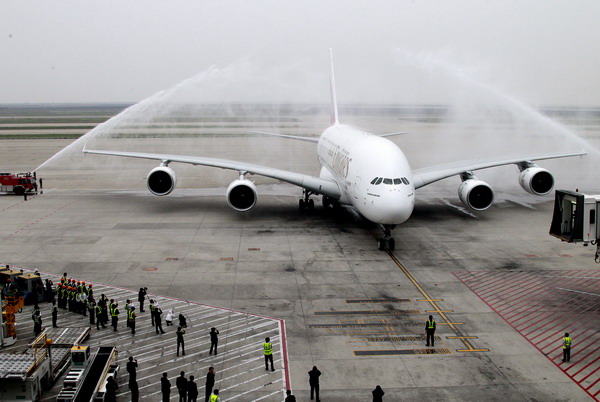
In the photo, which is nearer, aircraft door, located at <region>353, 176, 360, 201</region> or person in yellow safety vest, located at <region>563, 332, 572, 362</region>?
person in yellow safety vest, located at <region>563, 332, 572, 362</region>

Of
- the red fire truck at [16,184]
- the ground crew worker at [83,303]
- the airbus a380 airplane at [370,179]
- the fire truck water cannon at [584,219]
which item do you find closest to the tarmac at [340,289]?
the airbus a380 airplane at [370,179]

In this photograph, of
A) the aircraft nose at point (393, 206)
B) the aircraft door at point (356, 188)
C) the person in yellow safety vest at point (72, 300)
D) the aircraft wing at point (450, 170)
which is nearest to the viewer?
the person in yellow safety vest at point (72, 300)

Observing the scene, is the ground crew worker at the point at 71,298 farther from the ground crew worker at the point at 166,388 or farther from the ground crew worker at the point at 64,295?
the ground crew worker at the point at 166,388

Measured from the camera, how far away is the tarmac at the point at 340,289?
16031mm

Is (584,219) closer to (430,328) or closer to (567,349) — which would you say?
(567,349)

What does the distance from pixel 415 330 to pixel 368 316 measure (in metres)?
1.81

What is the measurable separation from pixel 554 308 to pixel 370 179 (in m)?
9.91

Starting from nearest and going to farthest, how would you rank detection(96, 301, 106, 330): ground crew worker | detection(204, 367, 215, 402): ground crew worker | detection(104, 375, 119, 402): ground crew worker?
1. detection(104, 375, 119, 402): ground crew worker
2. detection(204, 367, 215, 402): ground crew worker
3. detection(96, 301, 106, 330): ground crew worker

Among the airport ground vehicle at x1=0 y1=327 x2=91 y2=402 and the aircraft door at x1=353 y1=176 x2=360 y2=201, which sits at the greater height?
the aircraft door at x1=353 y1=176 x2=360 y2=201

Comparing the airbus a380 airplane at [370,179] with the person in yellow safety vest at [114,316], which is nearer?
the person in yellow safety vest at [114,316]

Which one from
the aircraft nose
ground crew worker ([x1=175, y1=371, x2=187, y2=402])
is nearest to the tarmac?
ground crew worker ([x1=175, y1=371, x2=187, y2=402])

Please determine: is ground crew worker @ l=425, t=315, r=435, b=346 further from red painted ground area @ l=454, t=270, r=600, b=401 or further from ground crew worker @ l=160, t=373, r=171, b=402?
ground crew worker @ l=160, t=373, r=171, b=402

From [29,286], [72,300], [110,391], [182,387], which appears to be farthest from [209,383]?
[29,286]

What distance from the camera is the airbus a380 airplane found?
2673cm
